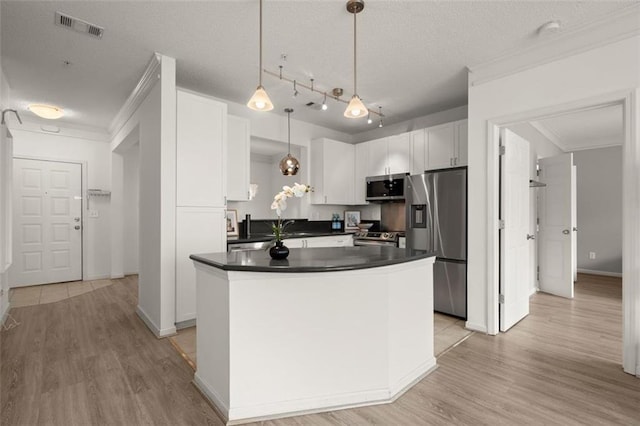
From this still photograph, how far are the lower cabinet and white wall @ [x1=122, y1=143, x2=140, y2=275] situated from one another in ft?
11.8

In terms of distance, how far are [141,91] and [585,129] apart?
686 centimetres

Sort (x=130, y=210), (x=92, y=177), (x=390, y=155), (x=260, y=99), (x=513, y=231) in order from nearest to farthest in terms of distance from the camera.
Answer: (x=260, y=99) < (x=513, y=231) < (x=390, y=155) < (x=92, y=177) < (x=130, y=210)

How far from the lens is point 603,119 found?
16.1ft

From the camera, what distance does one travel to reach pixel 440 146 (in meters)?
4.38

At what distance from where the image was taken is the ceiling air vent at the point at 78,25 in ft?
8.30

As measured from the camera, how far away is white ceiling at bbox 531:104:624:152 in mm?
4699

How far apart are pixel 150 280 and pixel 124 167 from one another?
376cm

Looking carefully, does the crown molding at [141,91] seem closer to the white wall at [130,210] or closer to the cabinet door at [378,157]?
the white wall at [130,210]

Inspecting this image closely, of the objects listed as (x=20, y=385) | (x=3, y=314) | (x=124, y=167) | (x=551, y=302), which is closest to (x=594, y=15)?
(x=551, y=302)

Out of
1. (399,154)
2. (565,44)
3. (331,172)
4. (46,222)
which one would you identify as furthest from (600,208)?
(46,222)

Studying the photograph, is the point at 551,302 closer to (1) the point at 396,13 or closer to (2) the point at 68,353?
(1) the point at 396,13

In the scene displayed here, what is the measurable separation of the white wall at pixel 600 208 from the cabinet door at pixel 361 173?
4.78 m

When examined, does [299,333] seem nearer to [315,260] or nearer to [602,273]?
[315,260]

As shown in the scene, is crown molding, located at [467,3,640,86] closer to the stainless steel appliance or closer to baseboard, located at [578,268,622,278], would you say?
the stainless steel appliance
